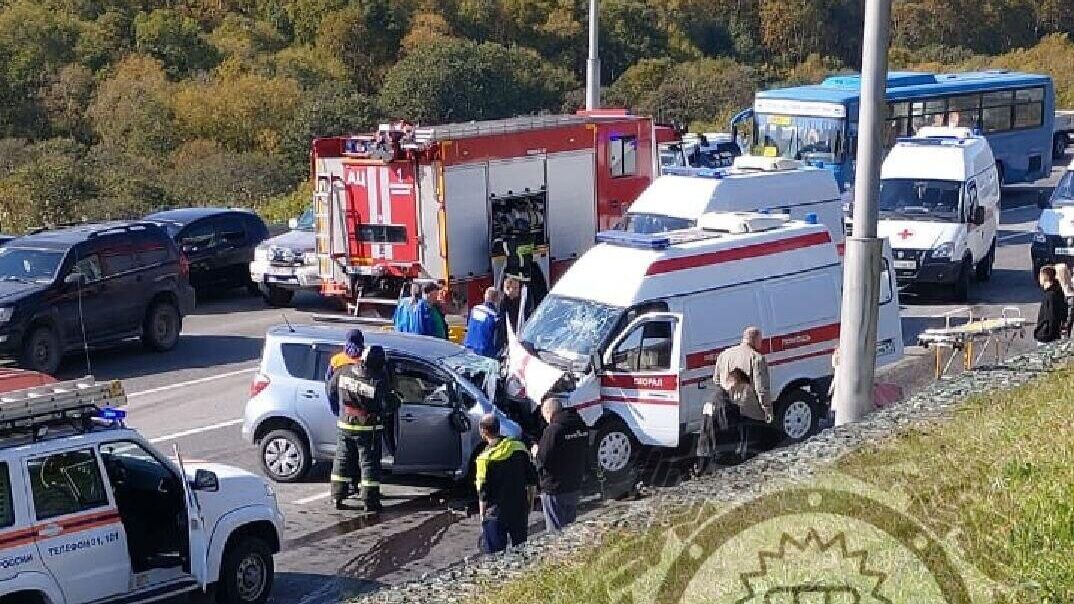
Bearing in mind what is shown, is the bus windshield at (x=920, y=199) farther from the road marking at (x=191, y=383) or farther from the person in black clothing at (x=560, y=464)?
the person in black clothing at (x=560, y=464)

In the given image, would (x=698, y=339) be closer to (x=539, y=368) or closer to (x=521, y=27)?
(x=539, y=368)

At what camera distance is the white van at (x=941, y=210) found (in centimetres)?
2348

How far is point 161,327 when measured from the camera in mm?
21344

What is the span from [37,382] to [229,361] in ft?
31.9

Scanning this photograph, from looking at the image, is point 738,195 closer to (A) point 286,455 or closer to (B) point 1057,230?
(B) point 1057,230

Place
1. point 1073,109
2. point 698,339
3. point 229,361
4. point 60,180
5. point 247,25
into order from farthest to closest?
point 247,25 < point 1073,109 < point 60,180 < point 229,361 < point 698,339

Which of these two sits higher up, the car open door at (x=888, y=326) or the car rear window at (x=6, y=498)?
the car rear window at (x=6, y=498)

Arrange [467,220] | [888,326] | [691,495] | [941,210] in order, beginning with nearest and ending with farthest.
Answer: [691,495], [888,326], [467,220], [941,210]

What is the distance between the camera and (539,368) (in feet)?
47.8

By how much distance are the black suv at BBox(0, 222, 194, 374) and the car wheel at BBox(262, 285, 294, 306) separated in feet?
9.80

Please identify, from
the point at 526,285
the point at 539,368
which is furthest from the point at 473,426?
the point at 526,285

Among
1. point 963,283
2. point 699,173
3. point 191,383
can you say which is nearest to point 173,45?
point 963,283

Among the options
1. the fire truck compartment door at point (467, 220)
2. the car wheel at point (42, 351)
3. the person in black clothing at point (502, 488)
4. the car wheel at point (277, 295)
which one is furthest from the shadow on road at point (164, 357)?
the person in black clothing at point (502, 488)

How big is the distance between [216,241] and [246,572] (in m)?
14.8
